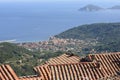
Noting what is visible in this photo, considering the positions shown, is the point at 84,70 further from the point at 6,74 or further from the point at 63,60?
the point at 6,74

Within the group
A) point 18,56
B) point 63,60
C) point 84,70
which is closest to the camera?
point 84,70

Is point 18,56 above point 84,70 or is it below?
below

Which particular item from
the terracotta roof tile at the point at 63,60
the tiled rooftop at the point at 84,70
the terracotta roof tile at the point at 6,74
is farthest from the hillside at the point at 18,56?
the terracotta roof tile at the point at 6,74

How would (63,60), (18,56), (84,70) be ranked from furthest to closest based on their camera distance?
(18,56), (63,60), (84,70)

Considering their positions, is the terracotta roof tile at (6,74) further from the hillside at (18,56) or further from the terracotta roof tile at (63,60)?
the hillside at (18,56)

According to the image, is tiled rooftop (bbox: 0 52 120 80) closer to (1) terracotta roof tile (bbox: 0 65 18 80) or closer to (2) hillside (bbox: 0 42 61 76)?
(1) terracotta roof tile (bbox: 0 65 18 80)

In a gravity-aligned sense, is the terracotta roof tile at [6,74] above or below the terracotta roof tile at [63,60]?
above

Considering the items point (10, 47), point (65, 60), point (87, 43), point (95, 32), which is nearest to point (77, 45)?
point (87, 43)

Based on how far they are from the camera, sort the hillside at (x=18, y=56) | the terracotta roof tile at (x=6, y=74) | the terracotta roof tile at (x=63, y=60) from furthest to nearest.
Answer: the hillside at (x=18, y=56)
the terracotta roof tile at (x=63, y=60)
the terracotta roof tile at (x=6, y=74)

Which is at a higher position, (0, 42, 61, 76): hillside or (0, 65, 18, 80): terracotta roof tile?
(0, 65, 18, 80): terracotta roof tile

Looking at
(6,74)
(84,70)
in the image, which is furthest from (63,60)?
(6,74)

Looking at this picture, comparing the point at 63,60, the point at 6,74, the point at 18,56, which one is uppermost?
the point at 6,74

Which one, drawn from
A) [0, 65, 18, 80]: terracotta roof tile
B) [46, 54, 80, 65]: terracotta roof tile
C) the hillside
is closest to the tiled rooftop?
[46, 54, 80, 65]: terracotta roof tile
